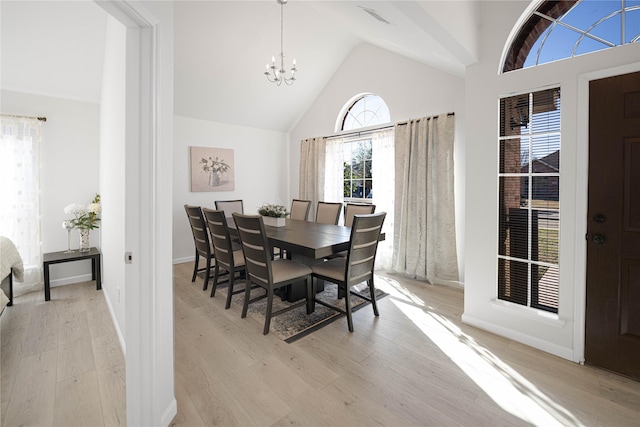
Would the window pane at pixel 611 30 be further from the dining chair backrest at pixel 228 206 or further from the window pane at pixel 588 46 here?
the dining chair backrest at pixel 228 206

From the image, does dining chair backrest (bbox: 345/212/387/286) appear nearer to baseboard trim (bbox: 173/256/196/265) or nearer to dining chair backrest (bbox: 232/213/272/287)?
dining chair backrest (bbox: 232/213/272/287)

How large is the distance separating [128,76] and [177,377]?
5.96 ft

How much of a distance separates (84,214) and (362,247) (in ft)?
11.4

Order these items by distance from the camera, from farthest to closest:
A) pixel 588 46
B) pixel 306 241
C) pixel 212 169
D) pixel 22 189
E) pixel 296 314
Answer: pixel 212 169
pixel 22 189
pixel 296 314
pixel 306 241
pixel 588 46

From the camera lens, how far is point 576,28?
214 cm

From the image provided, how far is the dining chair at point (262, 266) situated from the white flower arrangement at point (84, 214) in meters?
2.27

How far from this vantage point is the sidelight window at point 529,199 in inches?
86.7

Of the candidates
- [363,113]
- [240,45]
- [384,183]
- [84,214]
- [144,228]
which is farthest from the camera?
[363,113]

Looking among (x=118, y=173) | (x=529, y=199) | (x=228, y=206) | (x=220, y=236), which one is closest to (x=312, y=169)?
(x=228, y=206)

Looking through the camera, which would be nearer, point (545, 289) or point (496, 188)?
point (545, 289)

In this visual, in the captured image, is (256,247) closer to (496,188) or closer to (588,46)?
Result: (496,188)

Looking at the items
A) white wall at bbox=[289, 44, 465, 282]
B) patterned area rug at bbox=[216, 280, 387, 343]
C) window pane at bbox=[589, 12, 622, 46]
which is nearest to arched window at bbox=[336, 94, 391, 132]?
white wall at bbox=[289, 44, 465, 282]

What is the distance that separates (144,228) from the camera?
144 centimetres

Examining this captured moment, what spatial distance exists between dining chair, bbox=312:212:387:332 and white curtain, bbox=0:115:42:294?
3.41 metres
